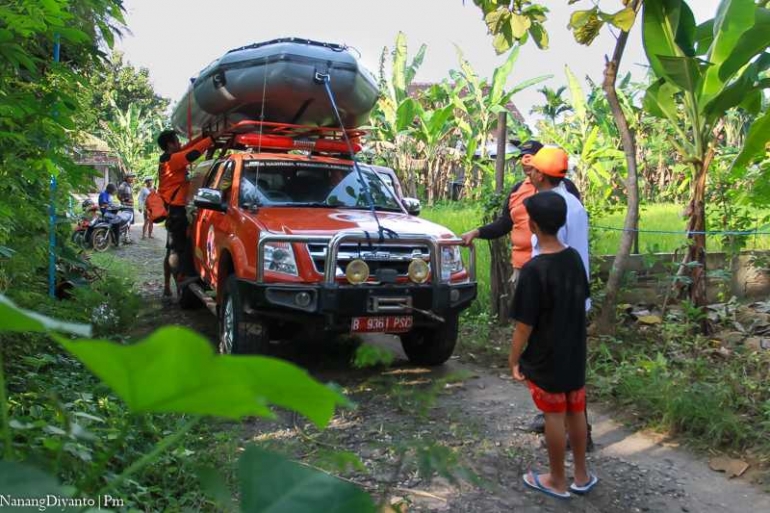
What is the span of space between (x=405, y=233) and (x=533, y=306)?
2.05 meters

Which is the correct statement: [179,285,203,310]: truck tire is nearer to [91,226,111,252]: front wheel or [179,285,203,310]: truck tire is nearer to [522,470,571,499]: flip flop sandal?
[522,470,571,499]: flip flop sandal

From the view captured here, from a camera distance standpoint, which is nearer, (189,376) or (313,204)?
(189,376)

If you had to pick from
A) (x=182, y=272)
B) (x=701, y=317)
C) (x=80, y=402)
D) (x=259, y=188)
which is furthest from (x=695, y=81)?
(x=182, y=272)

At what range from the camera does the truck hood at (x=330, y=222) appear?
17.6ft

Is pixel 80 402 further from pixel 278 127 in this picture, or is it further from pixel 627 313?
pixel 627 313

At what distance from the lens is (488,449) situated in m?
4.31

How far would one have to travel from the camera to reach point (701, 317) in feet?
19.7

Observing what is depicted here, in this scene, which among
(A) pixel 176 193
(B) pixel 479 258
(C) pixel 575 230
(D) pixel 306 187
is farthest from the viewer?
(B) pixel 479 258

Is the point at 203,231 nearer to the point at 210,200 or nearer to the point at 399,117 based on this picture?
the point at 210,200

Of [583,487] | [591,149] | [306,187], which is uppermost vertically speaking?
[591,149]

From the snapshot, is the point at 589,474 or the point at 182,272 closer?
the point at 589,474

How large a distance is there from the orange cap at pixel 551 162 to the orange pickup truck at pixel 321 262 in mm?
1571

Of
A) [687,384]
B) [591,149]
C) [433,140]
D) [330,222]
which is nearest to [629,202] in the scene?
[687,384]

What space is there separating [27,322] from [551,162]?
3825mm
